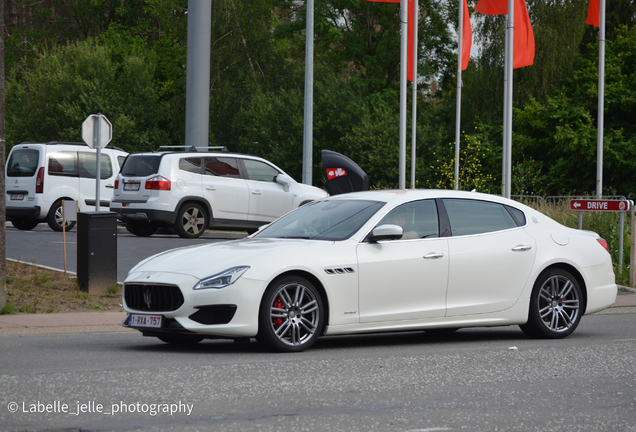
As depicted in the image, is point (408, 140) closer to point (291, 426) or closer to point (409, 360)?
point (409, 360)

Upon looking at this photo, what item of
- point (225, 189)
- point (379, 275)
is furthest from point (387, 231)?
point (225, 189)

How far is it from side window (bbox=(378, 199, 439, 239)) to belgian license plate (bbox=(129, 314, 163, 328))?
88.9 inches

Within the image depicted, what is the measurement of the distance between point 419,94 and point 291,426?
48098 mm

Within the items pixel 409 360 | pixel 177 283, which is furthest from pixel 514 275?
pixel 177 283

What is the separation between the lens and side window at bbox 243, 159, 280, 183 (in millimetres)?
21031

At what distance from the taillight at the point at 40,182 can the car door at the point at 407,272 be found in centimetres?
1460

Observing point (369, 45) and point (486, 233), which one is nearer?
point (486, 233)

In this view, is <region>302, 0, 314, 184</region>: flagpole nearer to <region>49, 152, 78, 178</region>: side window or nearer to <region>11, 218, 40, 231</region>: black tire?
<region>49, 152, 78, 178</region>: side window

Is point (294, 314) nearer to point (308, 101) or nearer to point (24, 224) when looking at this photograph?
point (308, 101)

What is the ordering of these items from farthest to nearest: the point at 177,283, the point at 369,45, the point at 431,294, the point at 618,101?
the point at 369,45, the point at 618,101, the point at 431,294, the point at 177,283

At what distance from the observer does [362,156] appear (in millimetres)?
40812

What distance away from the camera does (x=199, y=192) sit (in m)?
20.4

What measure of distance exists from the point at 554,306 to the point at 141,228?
12798 mm

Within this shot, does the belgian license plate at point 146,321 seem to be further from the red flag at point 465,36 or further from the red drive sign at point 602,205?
the red flag at point 465,36
